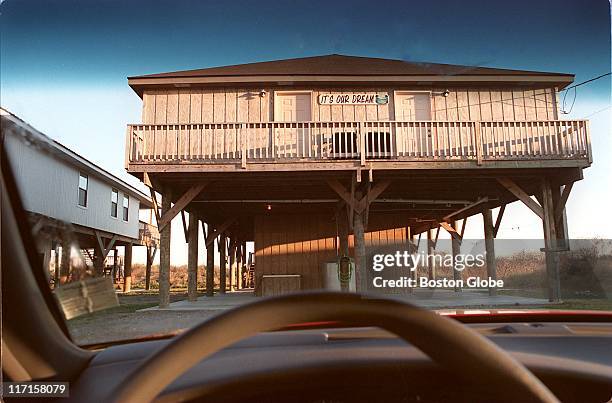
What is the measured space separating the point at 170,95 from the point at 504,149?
620 centimetres

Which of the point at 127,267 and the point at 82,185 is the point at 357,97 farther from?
the point at 82,185

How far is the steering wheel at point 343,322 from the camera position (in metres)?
0.54

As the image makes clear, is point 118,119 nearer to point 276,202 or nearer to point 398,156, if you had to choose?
point 276,202

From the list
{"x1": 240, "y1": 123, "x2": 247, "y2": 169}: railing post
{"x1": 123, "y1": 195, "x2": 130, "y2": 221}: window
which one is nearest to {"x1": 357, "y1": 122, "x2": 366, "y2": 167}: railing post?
{"x1": 240, "y1": 123, "x2": 247, "y2": 169}: railing post

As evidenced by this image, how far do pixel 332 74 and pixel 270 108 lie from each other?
3.89 metres

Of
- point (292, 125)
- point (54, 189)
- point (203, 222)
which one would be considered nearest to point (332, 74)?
point (292, 125)

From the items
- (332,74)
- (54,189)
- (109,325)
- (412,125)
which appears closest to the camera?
(54,189)

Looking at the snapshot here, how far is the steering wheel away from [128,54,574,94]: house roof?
2.99m

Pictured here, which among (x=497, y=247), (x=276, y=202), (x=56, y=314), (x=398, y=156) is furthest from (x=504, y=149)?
(x=56, y=314)

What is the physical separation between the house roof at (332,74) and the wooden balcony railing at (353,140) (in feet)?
2.89

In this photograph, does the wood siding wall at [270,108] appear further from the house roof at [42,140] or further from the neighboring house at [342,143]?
the house roof at [42,140]

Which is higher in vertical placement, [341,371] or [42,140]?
[42,140]

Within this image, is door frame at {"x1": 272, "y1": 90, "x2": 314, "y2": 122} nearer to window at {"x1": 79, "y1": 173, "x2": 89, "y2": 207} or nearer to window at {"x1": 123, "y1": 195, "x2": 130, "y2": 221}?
window at {"x1": 123, "y1": 195, "x2": 130, "y2": 221}

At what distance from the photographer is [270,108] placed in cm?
958
